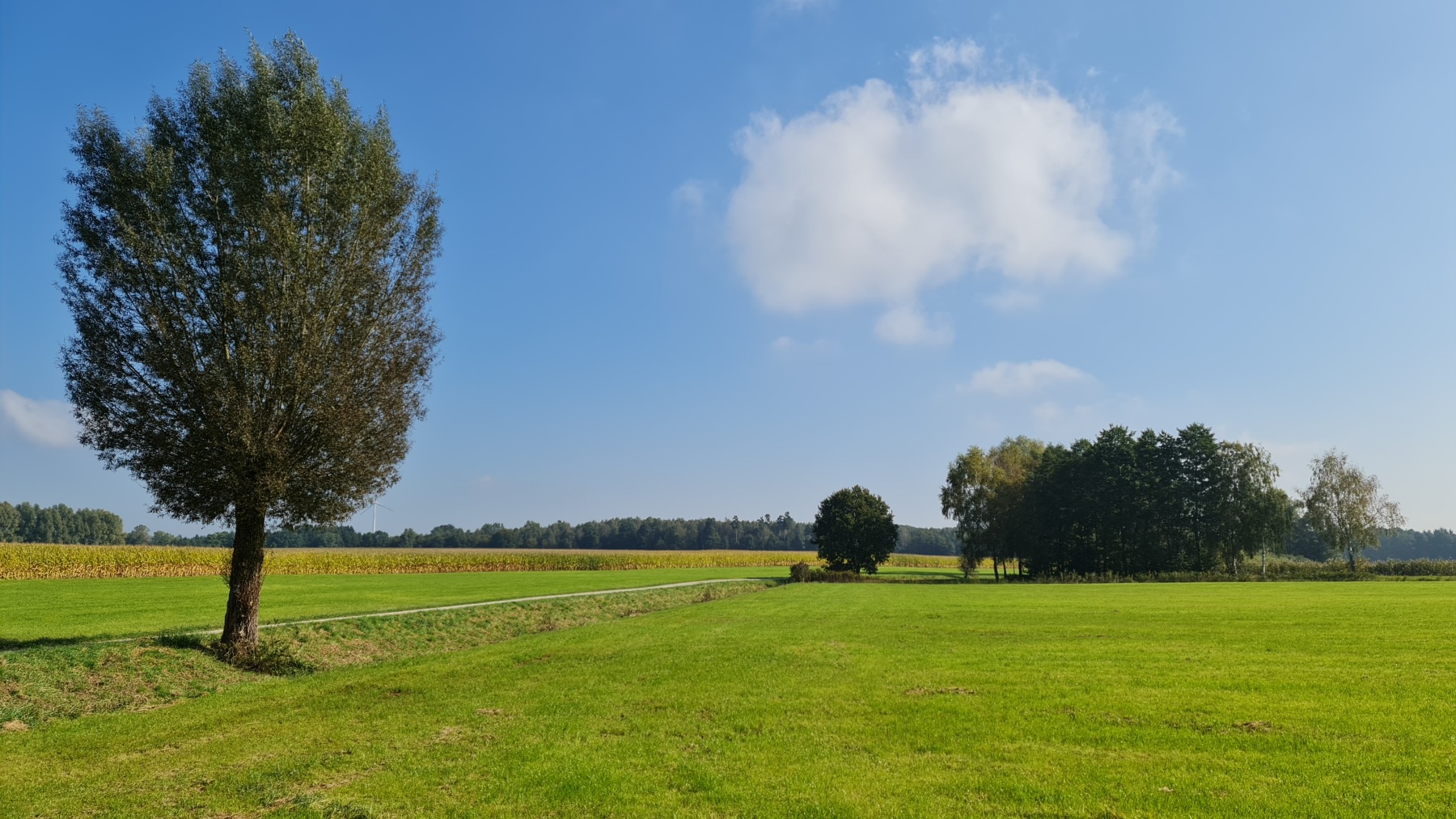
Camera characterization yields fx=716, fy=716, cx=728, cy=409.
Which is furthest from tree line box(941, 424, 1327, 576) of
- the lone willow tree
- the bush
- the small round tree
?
the lone willow tree

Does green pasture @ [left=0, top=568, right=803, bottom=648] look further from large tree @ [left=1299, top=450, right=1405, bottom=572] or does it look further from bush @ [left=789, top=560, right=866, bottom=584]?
large tree @ [left=1299, top=450, right=1405, bottom=572]

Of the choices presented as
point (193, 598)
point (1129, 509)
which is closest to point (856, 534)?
point (1129, 509)

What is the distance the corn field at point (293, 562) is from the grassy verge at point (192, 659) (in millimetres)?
5992

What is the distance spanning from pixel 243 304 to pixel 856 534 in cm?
8025

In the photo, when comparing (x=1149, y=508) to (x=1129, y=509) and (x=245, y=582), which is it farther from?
(x=245, y=582)

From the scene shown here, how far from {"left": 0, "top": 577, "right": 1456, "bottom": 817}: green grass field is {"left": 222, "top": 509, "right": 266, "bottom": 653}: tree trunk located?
8.27 feet

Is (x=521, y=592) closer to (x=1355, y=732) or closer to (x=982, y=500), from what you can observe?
(x=1355, y=732)

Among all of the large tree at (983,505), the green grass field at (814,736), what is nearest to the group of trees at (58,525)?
the large tree at (983,505)

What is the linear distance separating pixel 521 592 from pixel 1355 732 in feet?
135

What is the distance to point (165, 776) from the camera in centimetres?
1002

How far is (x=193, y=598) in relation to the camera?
36875 mm

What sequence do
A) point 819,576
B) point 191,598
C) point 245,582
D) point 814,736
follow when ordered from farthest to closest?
1. point 819,576
2. point 191,598
3. point 245,582
4. point 814,736

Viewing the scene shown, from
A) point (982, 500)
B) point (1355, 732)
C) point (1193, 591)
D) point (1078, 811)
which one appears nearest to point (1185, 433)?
point (982, 500)

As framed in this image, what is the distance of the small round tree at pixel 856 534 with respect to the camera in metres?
91.8
